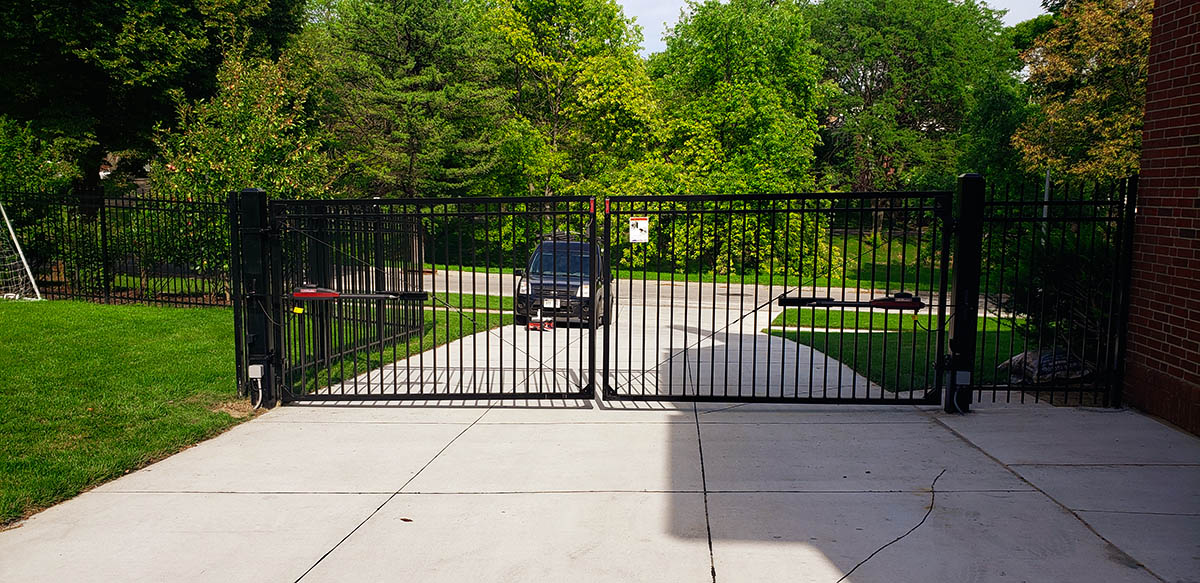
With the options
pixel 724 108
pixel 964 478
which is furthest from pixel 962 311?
pixel 724 108

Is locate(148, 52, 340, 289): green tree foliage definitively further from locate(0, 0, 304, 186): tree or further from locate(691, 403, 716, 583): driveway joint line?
locate(691, 403, 716, 583): driveway joint line

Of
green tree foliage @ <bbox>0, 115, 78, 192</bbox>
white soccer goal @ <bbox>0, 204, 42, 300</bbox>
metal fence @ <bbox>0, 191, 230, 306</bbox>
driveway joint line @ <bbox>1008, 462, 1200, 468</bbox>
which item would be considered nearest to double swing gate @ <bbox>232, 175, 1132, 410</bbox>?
driveway joint line @ <bbox>1008, 462, 1200, 468</bbox>

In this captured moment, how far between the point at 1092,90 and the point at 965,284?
2114 cm

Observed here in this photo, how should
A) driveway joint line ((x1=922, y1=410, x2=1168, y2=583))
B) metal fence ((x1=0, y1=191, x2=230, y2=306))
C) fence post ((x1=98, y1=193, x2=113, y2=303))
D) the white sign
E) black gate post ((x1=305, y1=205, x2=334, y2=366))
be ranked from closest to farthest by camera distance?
driveway joint line ((x1=922, y1=410, x2=1168, y2=583)), the white sign, black gate post ((x1=305, y1=205, x2=334, y2=366)), metal fence ((x1=0, y1=191, x2=230, y2=306)), fence post ((x1=98, y1=193, x2=113, y2=303))

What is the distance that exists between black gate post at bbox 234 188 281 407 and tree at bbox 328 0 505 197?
1036 inches

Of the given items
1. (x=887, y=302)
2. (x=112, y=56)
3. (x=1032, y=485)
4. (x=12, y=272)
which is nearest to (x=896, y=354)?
(x=887, y=302)

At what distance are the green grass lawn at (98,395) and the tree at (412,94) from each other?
71.1 ft

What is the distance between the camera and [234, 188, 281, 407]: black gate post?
7773 mm

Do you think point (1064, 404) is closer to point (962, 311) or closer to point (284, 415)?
point (962, 311)

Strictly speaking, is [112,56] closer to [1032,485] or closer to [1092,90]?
[1032,485]

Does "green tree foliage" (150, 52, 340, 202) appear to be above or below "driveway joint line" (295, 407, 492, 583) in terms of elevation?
above

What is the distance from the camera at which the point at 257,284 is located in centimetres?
782

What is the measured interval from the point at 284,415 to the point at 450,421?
169cm

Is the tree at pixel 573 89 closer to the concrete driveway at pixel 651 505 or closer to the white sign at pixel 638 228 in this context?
the white sign at pixel 638 228
